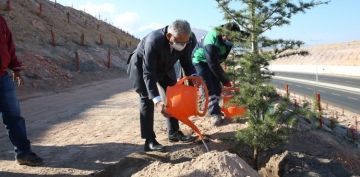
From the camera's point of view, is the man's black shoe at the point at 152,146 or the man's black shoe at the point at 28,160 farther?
the man's black shoe at the point at 152,146

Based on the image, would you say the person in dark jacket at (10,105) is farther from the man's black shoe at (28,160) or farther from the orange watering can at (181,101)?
the orange watering can at (181,101)

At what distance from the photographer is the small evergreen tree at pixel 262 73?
6.15 meters

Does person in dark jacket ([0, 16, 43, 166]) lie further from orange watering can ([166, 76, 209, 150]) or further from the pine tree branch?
the pine tree branch

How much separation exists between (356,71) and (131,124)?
4976 cm

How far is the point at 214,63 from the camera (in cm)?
772

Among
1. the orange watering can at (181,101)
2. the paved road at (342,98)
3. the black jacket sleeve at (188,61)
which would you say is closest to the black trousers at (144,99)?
the black jacket sleeve at (188,61)

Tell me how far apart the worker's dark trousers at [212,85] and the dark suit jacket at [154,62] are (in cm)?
160

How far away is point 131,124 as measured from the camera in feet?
29.7

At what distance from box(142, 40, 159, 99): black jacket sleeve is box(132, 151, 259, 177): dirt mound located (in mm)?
1074

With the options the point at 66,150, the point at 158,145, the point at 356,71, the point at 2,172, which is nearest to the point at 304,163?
the point at 158,145

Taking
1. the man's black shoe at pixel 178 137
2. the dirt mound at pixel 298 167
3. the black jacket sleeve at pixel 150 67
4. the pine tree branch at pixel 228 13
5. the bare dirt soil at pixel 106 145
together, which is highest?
the pine tree branch at pixel 228 13

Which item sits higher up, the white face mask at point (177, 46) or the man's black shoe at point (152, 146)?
the white face mask at point (177, 46)

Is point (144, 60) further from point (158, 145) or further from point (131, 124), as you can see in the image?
point (131, 124)

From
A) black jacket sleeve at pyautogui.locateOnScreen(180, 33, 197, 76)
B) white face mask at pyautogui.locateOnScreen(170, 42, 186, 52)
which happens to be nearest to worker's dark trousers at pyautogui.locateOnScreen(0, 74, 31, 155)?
white face mask at pyautogui.locateOnScreen(170, 42, 186, 52)
